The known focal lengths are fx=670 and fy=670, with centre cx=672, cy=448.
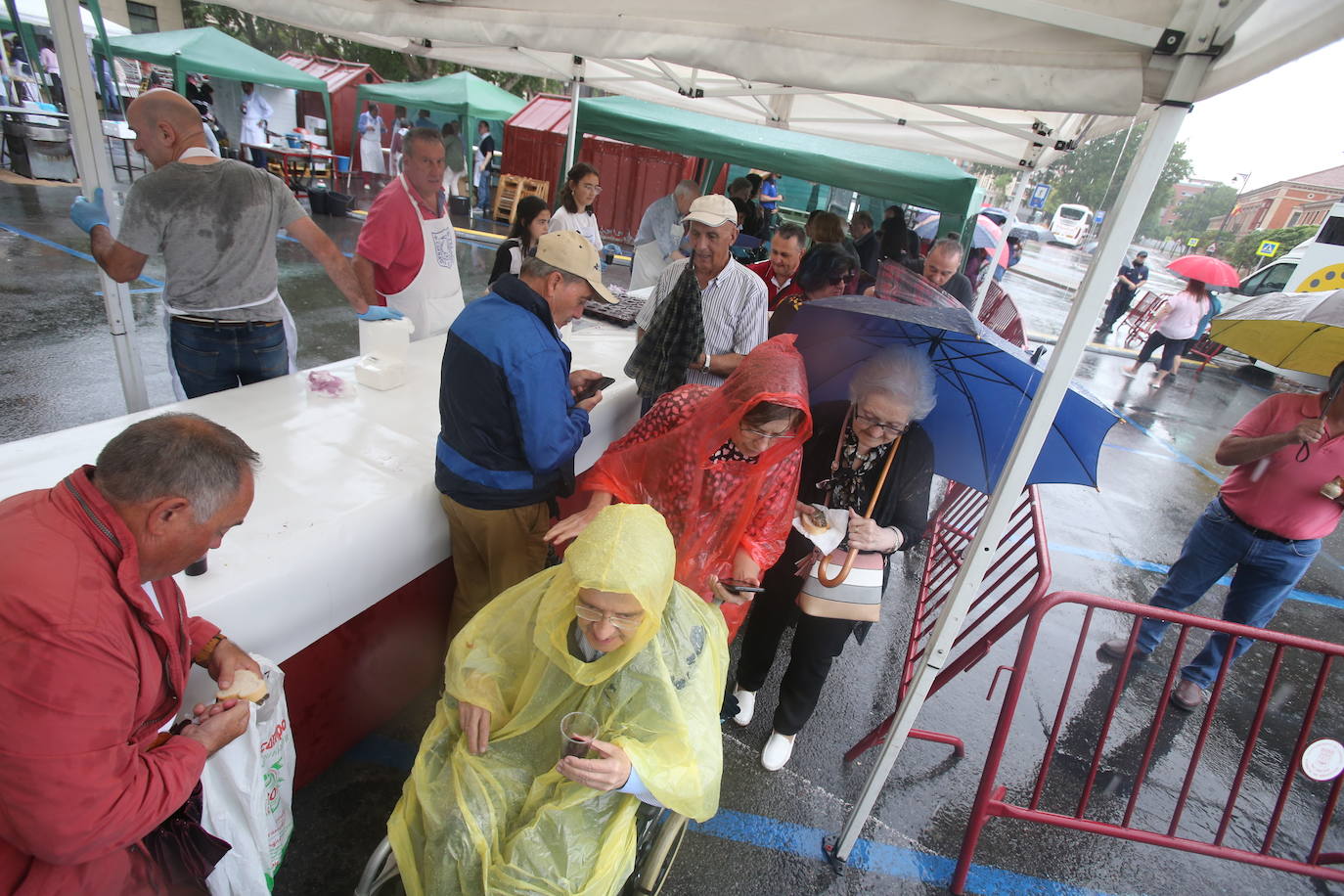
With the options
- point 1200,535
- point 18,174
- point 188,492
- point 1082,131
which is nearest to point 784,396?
point 188,492

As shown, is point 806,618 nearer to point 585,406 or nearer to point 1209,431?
point 585,406

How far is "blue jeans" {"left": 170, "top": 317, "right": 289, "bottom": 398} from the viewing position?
2814 mm

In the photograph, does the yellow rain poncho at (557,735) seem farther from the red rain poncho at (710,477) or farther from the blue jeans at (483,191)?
the blue jeans at (483,191)

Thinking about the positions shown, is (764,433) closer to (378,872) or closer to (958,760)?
(378,872)

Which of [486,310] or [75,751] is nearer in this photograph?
[75,751]

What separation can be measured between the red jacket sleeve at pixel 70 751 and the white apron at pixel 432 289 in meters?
2.65

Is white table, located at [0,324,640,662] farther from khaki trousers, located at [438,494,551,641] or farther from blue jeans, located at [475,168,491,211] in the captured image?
blue jeans, located at [475,168,491,211]

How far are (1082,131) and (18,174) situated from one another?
16283 mm

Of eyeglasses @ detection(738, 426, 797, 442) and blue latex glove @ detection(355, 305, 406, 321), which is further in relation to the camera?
blue latex glove @ detection(355, 305, 406, 321)

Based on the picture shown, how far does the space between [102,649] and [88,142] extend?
110 inches

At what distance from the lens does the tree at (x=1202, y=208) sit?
22.0 metres

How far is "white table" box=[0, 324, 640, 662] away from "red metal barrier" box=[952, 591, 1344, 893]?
6.84ft

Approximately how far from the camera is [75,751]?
3.44ft

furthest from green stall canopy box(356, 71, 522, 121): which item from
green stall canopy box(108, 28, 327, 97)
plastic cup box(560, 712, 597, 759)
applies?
plastic cup box(560, 712, 597, 759)
